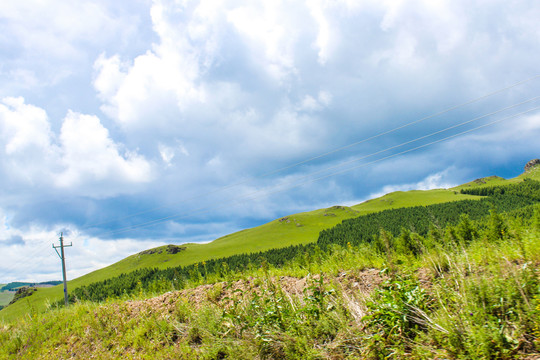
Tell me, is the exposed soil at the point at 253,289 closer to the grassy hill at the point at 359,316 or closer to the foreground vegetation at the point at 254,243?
the grassy hill at the point at 359,316

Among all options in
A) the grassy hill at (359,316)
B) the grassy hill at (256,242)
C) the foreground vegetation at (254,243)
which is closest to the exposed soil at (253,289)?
the grassy hill at (359,316)

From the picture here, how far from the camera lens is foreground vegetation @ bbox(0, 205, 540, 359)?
3740mm

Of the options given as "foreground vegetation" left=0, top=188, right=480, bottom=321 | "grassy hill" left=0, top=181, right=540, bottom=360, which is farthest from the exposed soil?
"foreground vegetation" left=0, top=188, right=480, bottom=321

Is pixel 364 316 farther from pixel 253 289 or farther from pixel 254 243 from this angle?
pixel 254 243

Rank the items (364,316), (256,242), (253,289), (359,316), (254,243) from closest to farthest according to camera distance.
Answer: (364,316) → (359,316) → (253,289) → (254,243) → (256,242)

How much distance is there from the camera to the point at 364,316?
454 centimetres

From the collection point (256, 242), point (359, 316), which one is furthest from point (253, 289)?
point (256, 242)

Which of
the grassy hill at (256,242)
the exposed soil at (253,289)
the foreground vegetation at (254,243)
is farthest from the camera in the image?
the grassy hill at (256,242)

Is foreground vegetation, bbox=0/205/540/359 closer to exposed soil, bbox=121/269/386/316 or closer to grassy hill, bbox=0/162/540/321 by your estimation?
exposed soil, bbox=121/269/386/316

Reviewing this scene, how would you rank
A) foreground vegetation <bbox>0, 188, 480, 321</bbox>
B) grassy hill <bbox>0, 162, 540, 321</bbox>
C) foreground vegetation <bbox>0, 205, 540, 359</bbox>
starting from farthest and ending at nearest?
grassy hill <bbox>0, 162, 540, 321</bbox> < foreground vegetation <bbox>0, 188, 480, 321</bbox> < foreground vegetation <bbox>0, 205, 540, 359</bbox>

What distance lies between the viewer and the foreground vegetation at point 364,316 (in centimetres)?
374

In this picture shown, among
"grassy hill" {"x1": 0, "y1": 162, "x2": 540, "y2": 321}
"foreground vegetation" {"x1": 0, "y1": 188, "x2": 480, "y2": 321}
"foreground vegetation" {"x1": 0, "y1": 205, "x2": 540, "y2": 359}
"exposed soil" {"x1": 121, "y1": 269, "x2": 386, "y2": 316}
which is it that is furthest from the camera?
"grassy hill" {"x1": 0, "y1": 162, "x2": 540, "y2": 321}

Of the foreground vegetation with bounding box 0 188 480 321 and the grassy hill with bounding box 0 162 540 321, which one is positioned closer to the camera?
the foreground vegetation with bounding box 0 188 480 321

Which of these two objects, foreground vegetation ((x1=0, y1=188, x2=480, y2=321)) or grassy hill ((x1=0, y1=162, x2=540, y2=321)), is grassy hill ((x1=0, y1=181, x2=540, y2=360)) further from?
grassy hill ((x1=0, y1=162, x2=540, y2=321))
